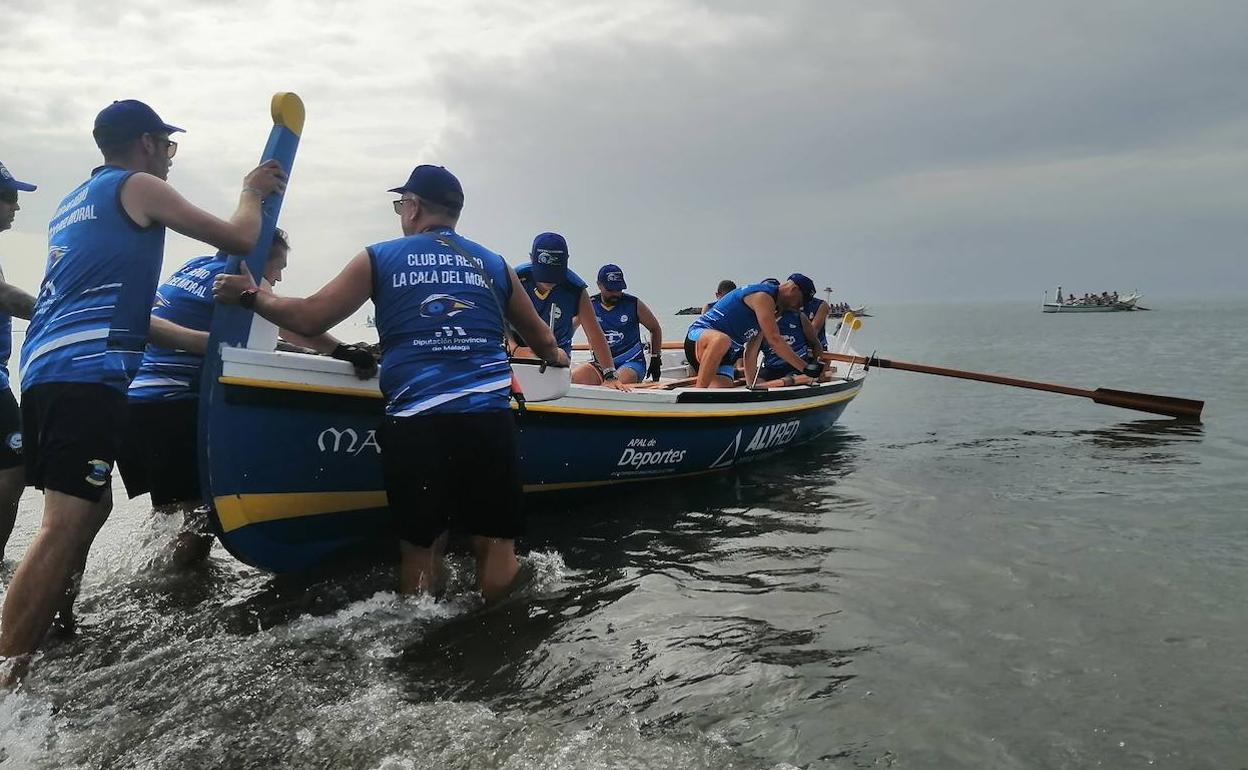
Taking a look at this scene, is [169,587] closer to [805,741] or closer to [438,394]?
[438,394]

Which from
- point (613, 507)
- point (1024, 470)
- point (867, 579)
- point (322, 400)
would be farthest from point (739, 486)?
point (322, 400)

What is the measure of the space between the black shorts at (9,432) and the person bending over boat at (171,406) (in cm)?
77

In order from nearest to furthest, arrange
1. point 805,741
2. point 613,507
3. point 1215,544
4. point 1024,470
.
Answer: point 805,741
point 1215,544
point 613,507
point 1024,470

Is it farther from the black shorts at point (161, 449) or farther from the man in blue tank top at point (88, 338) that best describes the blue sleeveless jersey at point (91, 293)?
the black shorts at point (161, 449)

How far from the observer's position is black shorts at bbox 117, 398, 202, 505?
4598 millimetres

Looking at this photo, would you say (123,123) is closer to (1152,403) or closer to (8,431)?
(8,431)

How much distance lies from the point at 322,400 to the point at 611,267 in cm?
581

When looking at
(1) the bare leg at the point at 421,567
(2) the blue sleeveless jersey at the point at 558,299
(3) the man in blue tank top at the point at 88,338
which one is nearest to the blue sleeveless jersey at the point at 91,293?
(3) the man in blue tank top at the point at 88,338

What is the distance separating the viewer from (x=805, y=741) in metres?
2.96

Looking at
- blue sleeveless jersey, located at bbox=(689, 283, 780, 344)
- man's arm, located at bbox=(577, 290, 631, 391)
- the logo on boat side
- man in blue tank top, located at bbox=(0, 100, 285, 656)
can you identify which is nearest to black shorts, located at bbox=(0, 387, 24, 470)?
man in blue tank top, located at bbox=(0, 100, 285, 656)

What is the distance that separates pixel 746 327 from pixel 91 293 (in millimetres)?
6982

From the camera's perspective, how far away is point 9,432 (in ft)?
15.4

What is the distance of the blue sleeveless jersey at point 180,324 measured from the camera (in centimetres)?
459

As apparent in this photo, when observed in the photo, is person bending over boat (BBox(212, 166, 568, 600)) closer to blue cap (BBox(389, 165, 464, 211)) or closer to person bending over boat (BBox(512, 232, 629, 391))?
blue cap (BBox(389, 165, 464, 211))
